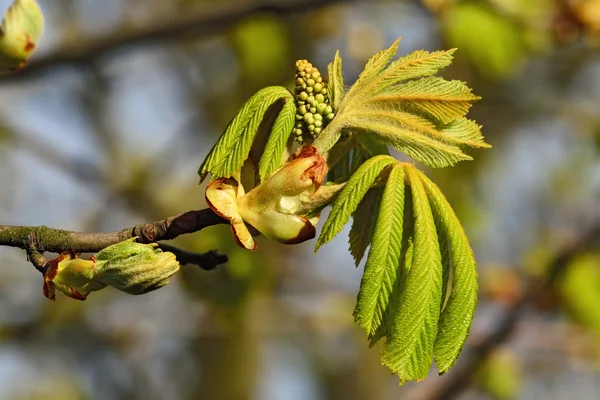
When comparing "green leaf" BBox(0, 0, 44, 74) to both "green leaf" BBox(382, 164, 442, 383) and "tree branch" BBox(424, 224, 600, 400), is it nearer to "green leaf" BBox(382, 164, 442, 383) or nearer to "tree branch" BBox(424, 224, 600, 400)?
"green leaf" BBox(382, 164, 442, 383)

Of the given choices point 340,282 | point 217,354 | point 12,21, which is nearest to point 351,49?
point 340,282

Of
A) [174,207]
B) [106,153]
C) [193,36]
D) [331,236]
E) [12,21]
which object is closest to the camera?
[331,236]

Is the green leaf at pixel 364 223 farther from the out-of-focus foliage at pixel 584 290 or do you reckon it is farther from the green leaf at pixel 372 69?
the out-of-focus foliage at pixel 584 290

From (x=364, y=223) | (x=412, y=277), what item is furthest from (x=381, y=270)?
(x=364, y=223)

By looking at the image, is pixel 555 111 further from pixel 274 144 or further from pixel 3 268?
pixel 274 144

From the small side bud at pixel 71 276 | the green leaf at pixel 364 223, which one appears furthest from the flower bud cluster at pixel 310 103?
the small side bud at pixel 71 276
